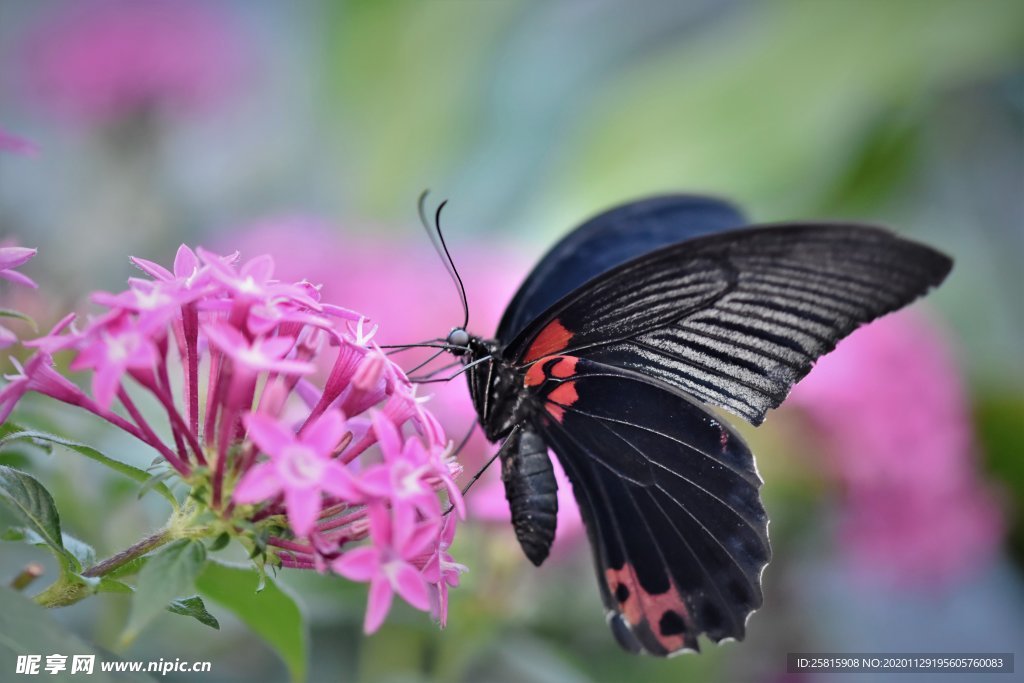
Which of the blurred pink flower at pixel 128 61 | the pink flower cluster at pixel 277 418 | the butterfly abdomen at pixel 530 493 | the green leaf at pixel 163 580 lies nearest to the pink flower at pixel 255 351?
the pink flower cluster at pixel 277 418

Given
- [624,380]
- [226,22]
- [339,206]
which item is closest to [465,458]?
[624,380]

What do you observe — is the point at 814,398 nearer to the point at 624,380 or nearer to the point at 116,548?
the point at 624,380

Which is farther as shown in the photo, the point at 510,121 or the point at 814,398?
the point at 510,121

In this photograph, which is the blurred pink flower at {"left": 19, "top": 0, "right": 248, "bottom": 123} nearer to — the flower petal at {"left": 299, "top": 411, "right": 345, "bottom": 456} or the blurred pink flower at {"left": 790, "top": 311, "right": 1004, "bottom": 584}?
the blurred pink flower at {"left": 790, "top": 311, "right": 1004, "bottom": 584}

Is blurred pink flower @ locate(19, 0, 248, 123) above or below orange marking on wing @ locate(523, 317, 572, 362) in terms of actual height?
above

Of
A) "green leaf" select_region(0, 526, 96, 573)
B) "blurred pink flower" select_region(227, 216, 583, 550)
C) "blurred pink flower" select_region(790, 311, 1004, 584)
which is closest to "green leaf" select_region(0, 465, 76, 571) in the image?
"green leaf" select_region(0, 526, 96, 573)

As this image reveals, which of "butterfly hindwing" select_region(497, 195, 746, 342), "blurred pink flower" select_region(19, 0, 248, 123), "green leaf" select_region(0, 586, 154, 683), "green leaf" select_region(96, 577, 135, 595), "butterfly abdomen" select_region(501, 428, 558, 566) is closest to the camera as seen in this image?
"green leaf" select_region(0, 586, 154, 683)

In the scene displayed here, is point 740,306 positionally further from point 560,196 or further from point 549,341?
point 560,196
